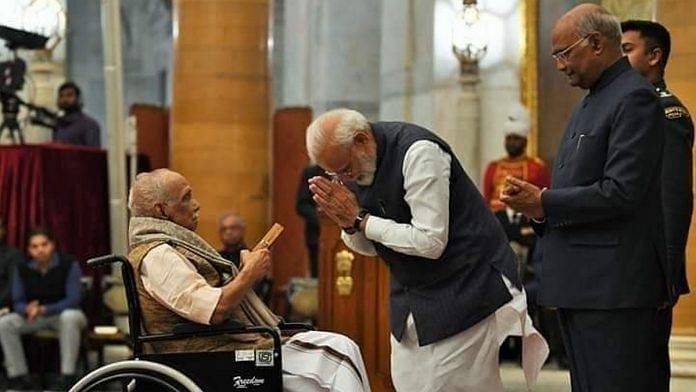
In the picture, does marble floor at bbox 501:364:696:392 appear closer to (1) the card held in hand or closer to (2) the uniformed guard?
(2) the uniformed guard

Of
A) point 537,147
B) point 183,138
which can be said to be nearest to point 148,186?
point 183,138

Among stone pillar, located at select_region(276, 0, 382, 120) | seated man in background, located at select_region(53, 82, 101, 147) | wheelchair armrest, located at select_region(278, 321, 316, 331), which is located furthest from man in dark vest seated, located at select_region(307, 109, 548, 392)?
stone pillar, located at select_region(276, 0, 382, 120)

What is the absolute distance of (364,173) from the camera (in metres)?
5.27

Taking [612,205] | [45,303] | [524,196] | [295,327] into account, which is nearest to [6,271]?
[45,303]

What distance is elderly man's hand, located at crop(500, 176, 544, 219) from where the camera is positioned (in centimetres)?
488

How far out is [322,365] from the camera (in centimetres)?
536

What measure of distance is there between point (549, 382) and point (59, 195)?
3.97 meters

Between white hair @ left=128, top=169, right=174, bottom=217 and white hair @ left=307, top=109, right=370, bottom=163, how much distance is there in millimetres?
654

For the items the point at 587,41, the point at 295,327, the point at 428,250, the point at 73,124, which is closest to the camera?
the point at 587,41

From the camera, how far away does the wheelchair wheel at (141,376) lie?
5.17 metres

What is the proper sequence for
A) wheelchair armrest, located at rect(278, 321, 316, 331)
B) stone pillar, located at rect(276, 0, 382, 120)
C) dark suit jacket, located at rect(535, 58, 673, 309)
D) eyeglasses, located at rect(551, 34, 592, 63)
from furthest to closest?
stone pillar, located at rect(276, 0, 382, 120) < wheelchair armrest, located at rect(278, 321, 316, 331) < eyeglasses, located at rect(551, 34, 592, 63) < dark suit jacket, located at rect(535, 58, 673, 309)

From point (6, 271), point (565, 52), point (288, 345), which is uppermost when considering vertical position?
point (565, 52)

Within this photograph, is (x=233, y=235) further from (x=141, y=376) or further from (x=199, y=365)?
(x=141, y=376)

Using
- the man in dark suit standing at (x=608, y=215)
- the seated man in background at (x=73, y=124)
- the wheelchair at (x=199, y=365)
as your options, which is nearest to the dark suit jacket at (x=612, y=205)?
the man in dark suit standing at (x=608, y=215)
